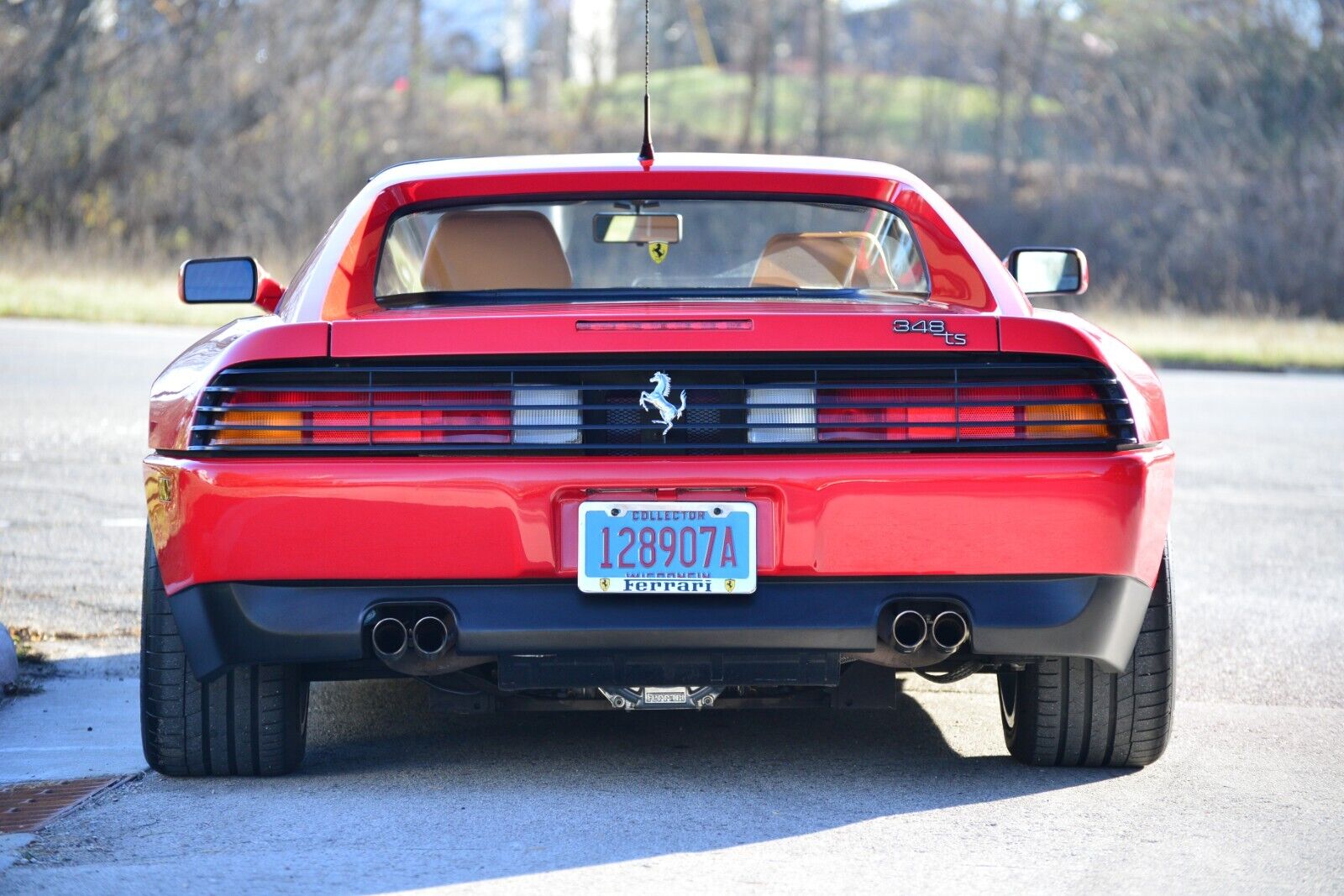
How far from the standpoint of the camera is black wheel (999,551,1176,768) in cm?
387

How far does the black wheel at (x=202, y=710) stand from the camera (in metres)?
3.76

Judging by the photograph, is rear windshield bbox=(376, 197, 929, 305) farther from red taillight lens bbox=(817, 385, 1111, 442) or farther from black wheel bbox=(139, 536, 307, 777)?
black wheel bbox=(139, 536, 307, 777)

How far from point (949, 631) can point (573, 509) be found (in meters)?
0.82

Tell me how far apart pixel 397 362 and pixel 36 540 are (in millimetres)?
4476

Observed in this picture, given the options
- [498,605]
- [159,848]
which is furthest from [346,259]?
[159,848]

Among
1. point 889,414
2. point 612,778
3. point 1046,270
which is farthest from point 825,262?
point 612,778

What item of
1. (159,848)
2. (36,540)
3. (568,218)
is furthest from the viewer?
(568,218)

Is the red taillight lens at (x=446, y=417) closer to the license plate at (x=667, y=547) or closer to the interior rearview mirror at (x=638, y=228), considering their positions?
the license plate at (x=667, y=547)

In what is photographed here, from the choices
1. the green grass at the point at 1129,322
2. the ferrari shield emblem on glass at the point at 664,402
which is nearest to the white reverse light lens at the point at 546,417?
the ferrari shield emblem on glass at the point at 664,402

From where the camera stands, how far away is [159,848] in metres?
3.31

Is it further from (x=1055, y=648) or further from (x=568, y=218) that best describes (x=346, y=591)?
(x=568, y=218)

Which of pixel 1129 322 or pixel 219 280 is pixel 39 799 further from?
pixel 1129 322

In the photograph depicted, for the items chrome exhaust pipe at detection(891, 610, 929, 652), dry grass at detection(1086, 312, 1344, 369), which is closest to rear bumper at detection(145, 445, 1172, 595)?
chrome exhaust pipe at detection(891, 610, 929, 652)

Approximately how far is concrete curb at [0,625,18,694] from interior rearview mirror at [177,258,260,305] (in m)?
1.09
